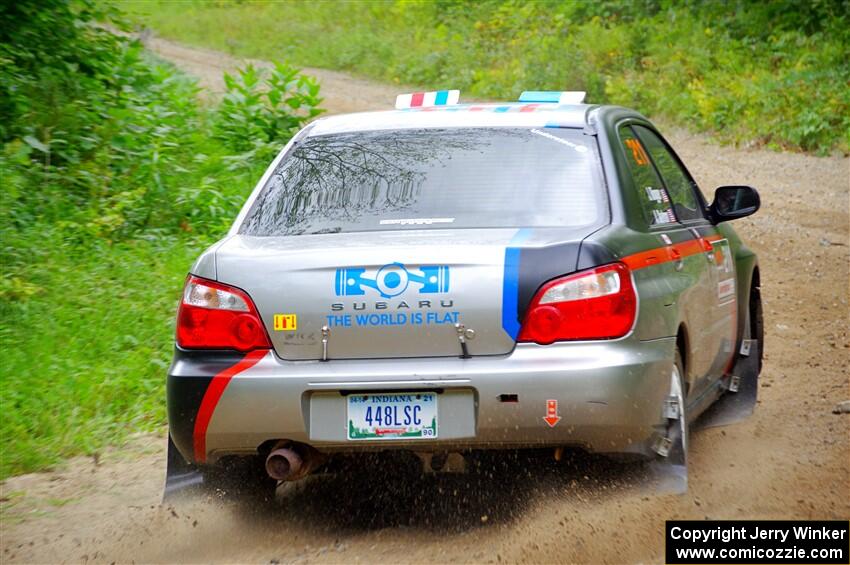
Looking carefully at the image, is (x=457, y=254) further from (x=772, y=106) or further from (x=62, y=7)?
(x=772, y=106)

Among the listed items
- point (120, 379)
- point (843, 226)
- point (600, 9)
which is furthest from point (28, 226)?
point (600, 9)

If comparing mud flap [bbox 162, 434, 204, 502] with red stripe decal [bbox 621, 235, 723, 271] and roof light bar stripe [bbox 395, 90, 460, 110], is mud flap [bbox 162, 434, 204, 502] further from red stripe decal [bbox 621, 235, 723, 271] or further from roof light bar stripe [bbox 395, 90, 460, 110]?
roof light bar stripe [bbox 395, 90, 460, 110]

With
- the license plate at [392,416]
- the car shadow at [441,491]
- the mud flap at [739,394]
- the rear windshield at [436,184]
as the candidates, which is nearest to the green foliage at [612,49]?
the mud flap at [739,394]

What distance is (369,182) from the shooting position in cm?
A: 436

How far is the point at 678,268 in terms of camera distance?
4355mm

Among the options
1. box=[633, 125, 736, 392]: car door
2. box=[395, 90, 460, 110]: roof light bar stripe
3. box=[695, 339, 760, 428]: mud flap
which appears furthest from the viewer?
box=[695, 339, 760, 428]: mud flap

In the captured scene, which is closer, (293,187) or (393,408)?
(393,408)

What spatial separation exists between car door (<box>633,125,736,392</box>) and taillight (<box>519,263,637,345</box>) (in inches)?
42.5

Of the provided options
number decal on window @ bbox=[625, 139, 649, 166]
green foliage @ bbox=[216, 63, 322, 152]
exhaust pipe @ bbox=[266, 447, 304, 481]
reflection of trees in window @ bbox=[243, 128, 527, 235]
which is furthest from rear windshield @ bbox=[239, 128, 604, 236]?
green foliage @ bbox=[216, 63, 322, 152]

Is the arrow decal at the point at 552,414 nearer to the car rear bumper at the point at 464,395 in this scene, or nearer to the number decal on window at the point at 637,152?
the car rear bumper at the point at 464,395

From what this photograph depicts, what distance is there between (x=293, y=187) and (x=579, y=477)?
5.06ft

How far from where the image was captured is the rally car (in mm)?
3668

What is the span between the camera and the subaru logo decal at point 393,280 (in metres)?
3.69

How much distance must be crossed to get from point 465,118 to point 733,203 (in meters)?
1.39
